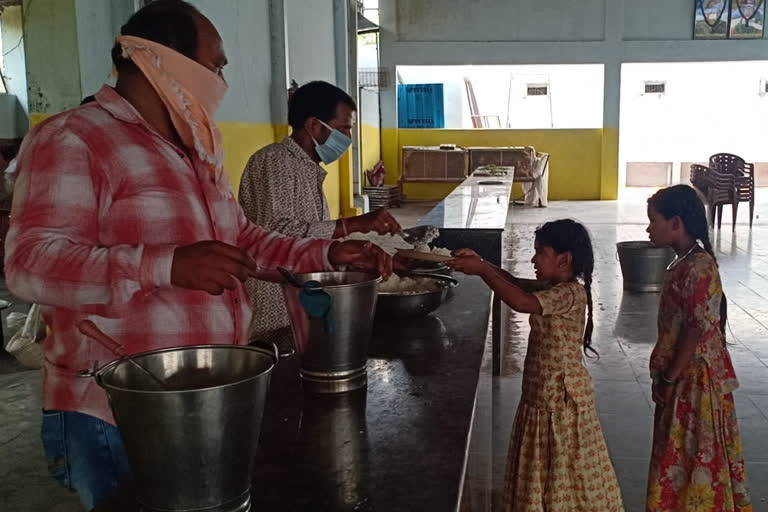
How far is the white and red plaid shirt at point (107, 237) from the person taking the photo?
1.23 metres

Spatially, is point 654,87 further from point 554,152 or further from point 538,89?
point 554,152

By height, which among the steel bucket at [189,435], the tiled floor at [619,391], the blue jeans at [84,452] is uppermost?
the steel bucket at [189,435]

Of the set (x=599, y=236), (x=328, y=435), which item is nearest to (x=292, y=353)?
(x=328, y=435)

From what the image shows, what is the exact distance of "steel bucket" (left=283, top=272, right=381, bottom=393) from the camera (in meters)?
1.58

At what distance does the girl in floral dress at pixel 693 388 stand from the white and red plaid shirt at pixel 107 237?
1.55m

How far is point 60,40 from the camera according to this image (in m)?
3.43

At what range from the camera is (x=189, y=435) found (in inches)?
39.7

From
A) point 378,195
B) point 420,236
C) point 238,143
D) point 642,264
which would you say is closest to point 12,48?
point 238,143

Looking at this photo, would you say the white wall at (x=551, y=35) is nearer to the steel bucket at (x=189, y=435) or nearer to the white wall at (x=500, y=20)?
the white wall at (x=500, y=20)

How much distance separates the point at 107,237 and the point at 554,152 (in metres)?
14.4

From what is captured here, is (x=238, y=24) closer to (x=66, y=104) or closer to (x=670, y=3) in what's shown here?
(x=66, y=104)

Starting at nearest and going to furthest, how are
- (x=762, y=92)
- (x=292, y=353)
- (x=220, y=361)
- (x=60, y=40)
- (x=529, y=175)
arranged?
(x=220, y=361) → (x=292, y=353) → (x=60, y=40) → (x=529, y=175) → (x=762, y=92)

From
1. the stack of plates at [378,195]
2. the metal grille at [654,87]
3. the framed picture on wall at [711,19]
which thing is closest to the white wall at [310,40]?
the stack of plates at [378,195]

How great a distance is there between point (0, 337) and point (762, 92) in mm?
17359
